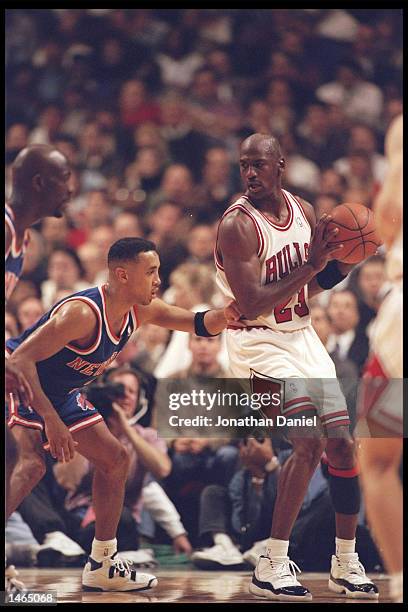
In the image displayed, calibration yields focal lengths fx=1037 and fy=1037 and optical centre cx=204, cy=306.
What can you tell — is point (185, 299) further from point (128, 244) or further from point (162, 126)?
point (162, 126)

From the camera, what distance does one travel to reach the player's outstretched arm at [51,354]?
464 centimetres

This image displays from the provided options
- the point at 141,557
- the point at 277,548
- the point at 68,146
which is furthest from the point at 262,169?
the point at 141,557

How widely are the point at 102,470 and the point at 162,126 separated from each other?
1746 mm

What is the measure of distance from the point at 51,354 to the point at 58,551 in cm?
104

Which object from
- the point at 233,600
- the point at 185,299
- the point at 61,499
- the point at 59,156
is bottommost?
the point at 233,600

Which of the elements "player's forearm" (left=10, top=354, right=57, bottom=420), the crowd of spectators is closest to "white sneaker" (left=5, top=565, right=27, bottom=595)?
the crowd of spectators

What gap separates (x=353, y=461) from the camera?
4.76 m

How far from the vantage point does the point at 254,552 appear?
5031mm

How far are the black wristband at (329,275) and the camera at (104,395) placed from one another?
1.12 metres

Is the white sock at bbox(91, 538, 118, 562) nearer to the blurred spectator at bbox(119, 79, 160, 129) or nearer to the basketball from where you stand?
the basketball

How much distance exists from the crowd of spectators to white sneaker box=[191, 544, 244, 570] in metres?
0.02

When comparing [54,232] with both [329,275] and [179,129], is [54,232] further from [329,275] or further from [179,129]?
[329,275]

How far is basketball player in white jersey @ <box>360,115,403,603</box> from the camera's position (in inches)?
178

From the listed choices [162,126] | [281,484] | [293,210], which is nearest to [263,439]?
[281,484]
